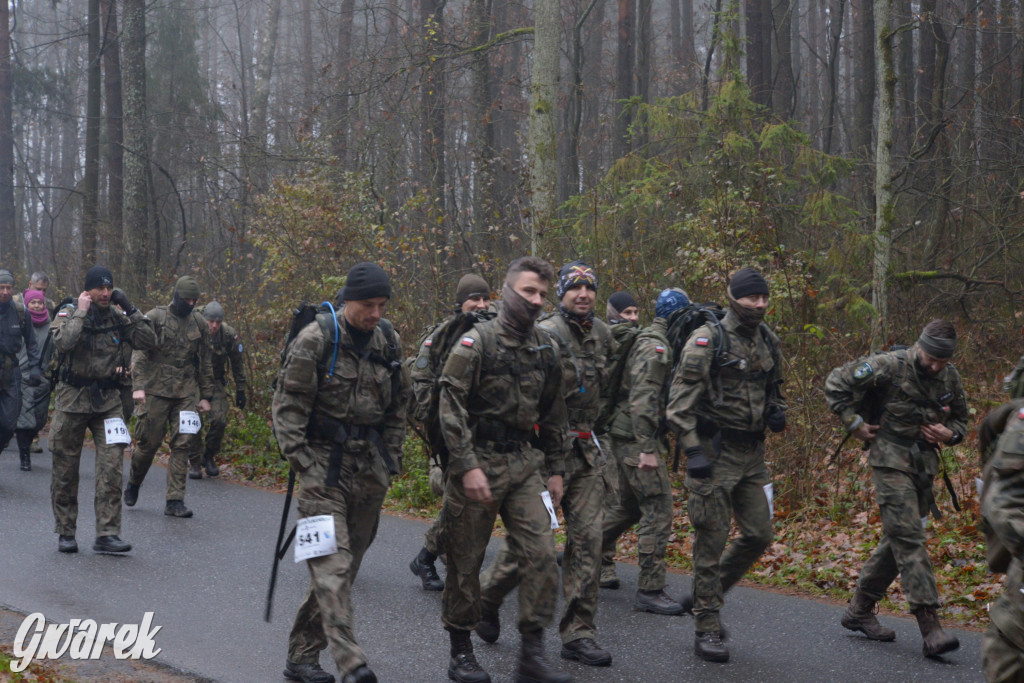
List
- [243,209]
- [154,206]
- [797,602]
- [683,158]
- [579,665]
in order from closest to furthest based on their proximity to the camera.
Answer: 1. [579,665]
2. [797,602]
3. [683,158]
4. [243,209]
5. [154,206]

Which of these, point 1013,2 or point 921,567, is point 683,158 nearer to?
point 1013,2

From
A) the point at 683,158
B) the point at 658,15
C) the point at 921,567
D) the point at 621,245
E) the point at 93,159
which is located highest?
the point at 658,15

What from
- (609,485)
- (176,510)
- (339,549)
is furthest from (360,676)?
(176,510)

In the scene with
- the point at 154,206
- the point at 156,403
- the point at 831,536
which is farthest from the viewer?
the point at 154,206

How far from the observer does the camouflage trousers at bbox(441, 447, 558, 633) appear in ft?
17.4

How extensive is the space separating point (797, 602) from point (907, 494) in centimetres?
165

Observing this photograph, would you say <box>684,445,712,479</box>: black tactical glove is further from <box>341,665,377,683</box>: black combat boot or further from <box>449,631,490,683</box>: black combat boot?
<box>341,665,377,683</box>: black combat boot

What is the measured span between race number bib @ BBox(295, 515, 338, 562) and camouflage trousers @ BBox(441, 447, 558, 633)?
0.68 metres

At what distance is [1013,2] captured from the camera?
50.2 feet

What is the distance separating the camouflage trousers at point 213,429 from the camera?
1299 cm

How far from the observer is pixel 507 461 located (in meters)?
5.39

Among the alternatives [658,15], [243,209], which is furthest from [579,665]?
[658,15]

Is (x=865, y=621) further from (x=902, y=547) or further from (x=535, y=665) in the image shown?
(x=535, y=665)

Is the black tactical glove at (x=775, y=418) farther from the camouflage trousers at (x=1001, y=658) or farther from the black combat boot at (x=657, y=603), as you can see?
the camouflage trousers at (x=1001, y=658)
